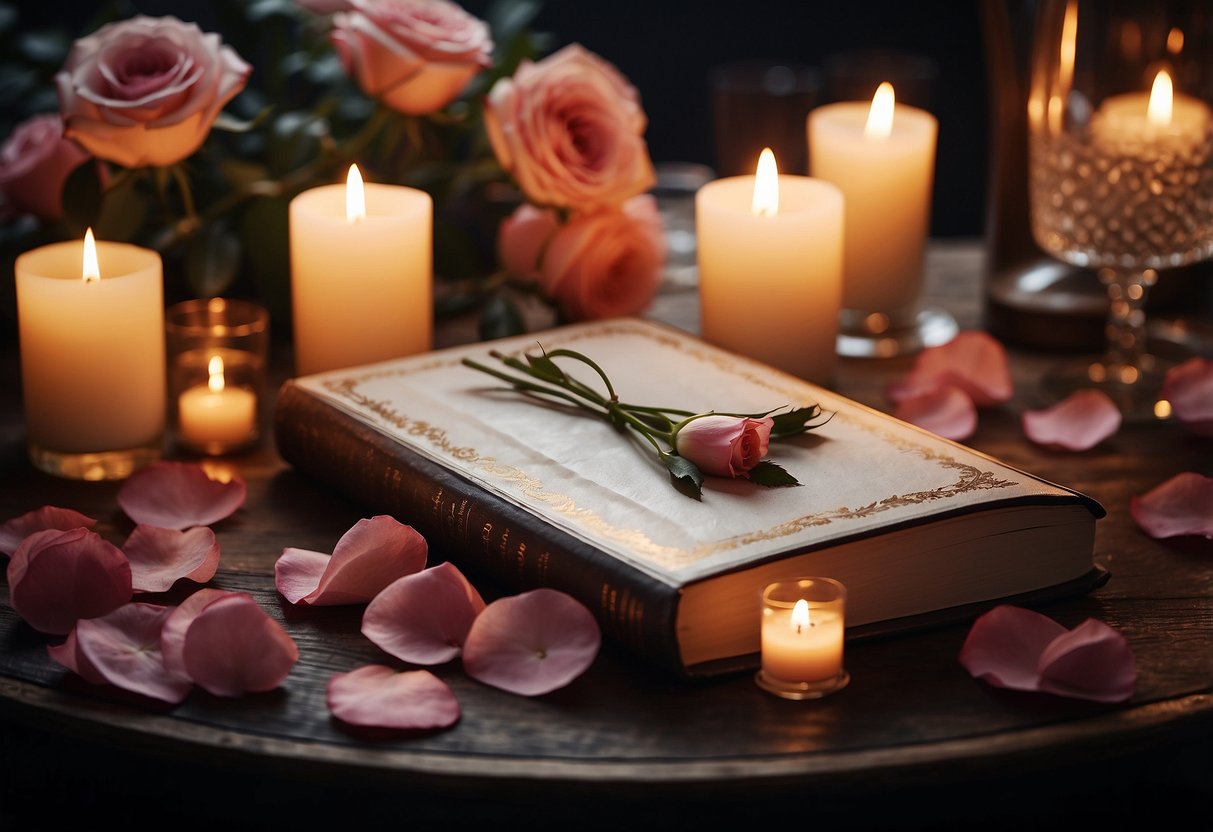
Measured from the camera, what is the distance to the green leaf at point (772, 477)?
831mm

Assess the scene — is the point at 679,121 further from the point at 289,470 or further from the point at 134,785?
the point at 134,785

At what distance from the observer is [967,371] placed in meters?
1.18

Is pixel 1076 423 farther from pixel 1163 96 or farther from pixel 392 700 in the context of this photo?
pixel 392 700

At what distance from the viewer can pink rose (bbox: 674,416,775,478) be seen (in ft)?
2.71

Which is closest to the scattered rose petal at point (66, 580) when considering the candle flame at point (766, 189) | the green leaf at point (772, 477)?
the green leaf at point (772, 477)

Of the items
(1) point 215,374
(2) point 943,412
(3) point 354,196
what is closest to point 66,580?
(1) point 215,374

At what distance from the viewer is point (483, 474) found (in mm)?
875

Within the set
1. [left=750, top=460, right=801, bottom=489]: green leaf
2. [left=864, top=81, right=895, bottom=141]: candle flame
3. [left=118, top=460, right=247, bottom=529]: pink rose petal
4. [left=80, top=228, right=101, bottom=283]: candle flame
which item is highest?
[left=864, top=81, right=895, bottom=141]: candle flame

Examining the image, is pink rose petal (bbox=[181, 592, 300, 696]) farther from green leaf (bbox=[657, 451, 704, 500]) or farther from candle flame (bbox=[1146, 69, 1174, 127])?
candle flame (bbox=[1146, 69, 1174, 127])

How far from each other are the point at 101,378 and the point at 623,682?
48cm

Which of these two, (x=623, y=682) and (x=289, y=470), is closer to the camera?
(x=623, y=682)

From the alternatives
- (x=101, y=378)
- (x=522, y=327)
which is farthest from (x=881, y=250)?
(x=101, y=378)

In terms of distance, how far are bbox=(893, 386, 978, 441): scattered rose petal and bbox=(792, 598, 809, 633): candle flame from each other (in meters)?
0.41

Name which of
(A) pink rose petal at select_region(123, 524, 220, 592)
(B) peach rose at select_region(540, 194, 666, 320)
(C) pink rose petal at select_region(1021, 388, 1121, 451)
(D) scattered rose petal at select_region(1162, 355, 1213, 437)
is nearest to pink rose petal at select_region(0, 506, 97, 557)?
(A) pink rose petal at select_region(123, 524, 220, 592)
